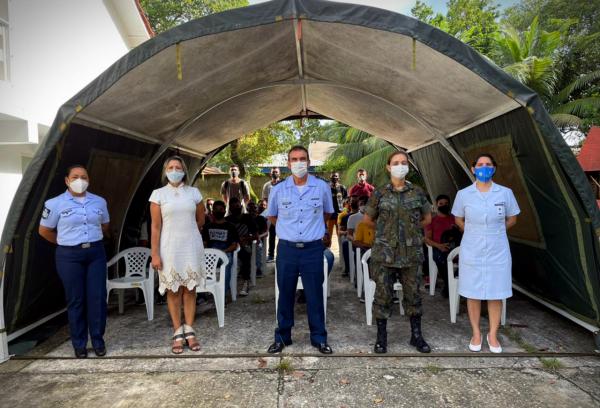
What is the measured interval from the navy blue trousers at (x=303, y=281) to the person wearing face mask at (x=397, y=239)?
0.50 m

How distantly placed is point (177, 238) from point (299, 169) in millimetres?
1247

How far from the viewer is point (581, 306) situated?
13.0 feet

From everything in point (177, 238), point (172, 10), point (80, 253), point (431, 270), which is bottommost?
point (431, 270)

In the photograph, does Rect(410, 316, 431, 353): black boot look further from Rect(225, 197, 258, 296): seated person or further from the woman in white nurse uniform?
Rect(225, 197, 258, 296): seated person

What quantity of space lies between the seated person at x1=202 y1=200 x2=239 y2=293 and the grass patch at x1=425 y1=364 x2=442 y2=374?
111 inches

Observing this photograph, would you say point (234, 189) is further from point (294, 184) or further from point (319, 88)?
point (294, 184)

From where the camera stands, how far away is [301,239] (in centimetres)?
358

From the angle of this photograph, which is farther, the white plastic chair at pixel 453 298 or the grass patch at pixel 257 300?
the grass patch at pixel 257 300

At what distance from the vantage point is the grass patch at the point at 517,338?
148 inches

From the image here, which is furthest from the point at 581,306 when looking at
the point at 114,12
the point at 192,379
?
the point at 114,12

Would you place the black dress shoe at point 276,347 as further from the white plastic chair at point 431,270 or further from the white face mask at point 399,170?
the white plastic chair at point 431,270

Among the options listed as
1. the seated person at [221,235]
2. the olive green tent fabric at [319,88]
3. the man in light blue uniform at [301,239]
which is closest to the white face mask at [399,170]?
the man in light blue uniform at [301,239]

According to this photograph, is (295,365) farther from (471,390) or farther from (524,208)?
(524,208)

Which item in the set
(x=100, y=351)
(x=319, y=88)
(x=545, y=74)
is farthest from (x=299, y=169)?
(x=545, y=74)
